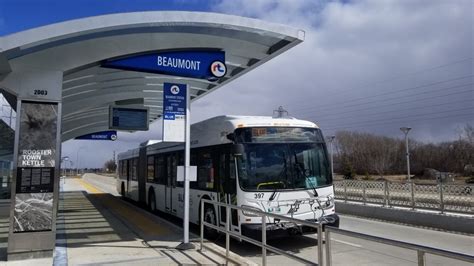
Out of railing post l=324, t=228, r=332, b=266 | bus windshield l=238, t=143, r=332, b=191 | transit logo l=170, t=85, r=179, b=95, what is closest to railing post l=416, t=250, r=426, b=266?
railing post l=324, t=228, r=332, b=266

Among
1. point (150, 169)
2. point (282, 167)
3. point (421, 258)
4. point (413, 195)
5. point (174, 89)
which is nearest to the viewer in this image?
point (421, 258)

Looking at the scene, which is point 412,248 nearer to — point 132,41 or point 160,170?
point 132,41

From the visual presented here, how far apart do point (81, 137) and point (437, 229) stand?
65.2ft

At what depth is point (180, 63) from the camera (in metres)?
9.32

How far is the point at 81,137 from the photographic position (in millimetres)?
25641

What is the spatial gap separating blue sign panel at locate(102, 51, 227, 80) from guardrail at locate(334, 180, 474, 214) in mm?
7557

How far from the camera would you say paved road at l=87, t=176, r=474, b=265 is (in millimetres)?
4043

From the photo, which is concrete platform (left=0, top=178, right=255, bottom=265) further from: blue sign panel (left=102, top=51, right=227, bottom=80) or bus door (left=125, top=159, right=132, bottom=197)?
bus door (left=125, top=159, right=132, bottom=197)

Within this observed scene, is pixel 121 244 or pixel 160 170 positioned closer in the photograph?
pixel 121 244

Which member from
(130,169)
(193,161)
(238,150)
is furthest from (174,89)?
(130,169)

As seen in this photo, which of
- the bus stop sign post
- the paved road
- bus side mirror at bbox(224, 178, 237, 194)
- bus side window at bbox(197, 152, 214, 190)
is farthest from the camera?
bus side window at bbox(197, 152, 214, 190)

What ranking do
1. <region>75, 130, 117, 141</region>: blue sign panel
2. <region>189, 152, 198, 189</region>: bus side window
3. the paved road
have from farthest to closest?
1. <region>75, 130, 117, 141</region>: blue sign panel
2. <region>189, 152, 198, 189</region>: bus side window
3. the paved road

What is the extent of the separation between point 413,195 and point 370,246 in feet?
32.6

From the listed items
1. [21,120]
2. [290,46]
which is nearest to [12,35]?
[21,120]
